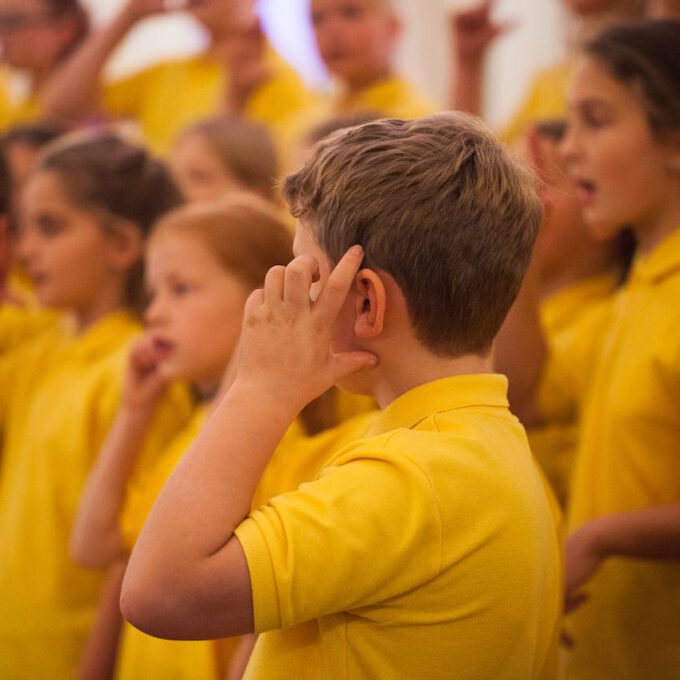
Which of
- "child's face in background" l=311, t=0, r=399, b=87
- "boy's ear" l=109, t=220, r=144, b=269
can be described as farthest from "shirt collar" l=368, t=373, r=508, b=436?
"child's face in background" l=311, t=0, r=399, b=87

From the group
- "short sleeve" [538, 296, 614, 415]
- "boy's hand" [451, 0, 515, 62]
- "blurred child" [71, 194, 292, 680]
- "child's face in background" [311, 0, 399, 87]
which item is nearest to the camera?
"blurred child" [71, 194, 292, 680]

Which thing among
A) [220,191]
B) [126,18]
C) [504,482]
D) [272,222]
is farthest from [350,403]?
[126,18]

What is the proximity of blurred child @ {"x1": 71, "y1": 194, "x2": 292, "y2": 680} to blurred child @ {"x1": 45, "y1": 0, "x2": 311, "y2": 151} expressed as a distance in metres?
1.31

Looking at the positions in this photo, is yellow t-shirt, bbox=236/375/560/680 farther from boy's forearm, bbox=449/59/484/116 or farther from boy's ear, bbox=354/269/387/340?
boy's forearm, bbox=449/59/484/116

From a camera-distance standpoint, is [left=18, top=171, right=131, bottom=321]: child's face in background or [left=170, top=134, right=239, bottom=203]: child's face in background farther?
[left=170, top=134, right=239, bottom=203]: child's face in background

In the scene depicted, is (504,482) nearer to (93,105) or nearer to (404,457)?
(404,457)

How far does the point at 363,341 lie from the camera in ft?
3.07

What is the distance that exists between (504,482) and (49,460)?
1097 mm

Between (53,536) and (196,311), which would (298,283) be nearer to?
(196,311)

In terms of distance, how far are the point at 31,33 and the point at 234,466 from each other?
2.80m

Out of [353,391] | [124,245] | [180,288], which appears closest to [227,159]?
[124,245]

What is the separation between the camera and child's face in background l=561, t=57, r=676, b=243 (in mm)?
1515

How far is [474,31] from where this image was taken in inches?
90.0

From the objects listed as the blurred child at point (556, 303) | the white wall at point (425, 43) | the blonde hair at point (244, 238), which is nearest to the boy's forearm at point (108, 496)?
→ the blonde hair at point (244, 238)
